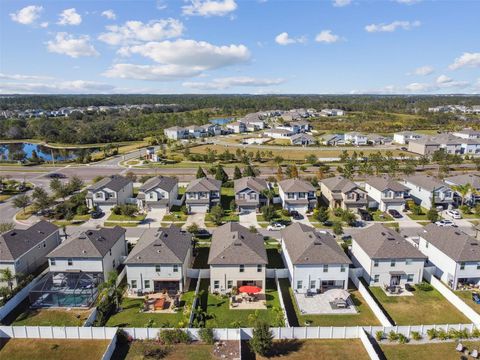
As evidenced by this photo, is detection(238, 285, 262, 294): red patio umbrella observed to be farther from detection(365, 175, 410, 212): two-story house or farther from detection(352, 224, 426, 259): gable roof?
detection(365, 175, 410, 212): two-story house

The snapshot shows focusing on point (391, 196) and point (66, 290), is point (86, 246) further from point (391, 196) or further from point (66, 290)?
point (391, 196)

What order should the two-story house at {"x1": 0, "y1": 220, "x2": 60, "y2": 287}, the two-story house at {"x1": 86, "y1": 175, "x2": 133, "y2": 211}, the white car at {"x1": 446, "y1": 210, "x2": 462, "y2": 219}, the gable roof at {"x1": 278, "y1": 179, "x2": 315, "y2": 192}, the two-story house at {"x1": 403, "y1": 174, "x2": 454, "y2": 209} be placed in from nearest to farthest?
the two-story house at {"x1": 0, "y1": 220, "x2": 60, "y2": 287} → the white car at {"x1": 446, "y1": 210, "x2": 462, "y2": 219} → the gable roof at {"x1": 278, "y1": 179, "x2": 315, "y2": 192} → the two-story house at {"x1": 86, "y1": 175, "x2": 133, "y2": 211} → the two-story house at {"x1": 403, "y1": 174, "x2": 454, "y2": 209}

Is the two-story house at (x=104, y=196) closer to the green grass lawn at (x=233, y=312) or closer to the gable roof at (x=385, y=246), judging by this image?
the green grass lawn at (x=233, y=312)

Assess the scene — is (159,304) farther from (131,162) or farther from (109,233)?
(131,162)

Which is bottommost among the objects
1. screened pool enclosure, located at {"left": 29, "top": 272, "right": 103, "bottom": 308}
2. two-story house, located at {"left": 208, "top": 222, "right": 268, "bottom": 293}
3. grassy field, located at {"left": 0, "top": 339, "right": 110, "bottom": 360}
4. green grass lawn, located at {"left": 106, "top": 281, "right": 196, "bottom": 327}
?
green grass lawn, located at {"left": 106, "top": 281, "right": 196, "bottom": 327}

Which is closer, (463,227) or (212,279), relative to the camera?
(212,279)

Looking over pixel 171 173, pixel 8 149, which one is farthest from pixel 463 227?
pixel 8 149

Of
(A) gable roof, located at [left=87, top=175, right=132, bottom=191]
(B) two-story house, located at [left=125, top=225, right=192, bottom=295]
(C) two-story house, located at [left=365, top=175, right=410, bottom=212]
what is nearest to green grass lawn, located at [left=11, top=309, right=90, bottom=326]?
(B) two-story house, located at [left=125, top=225, right=192, bottom=295]
